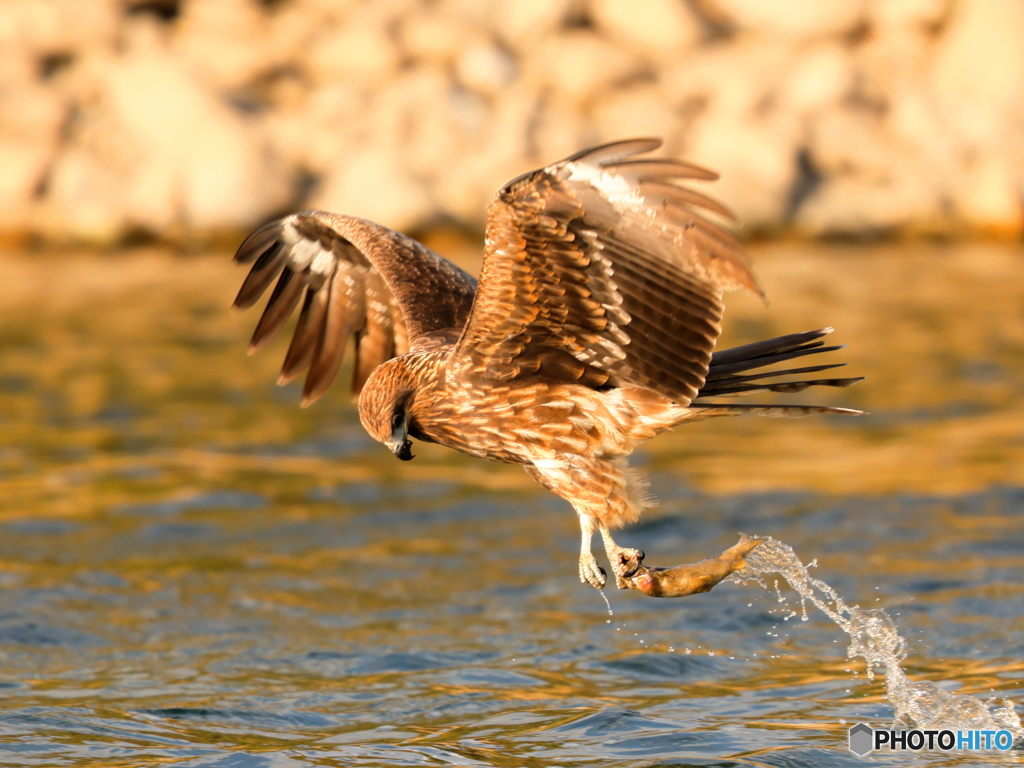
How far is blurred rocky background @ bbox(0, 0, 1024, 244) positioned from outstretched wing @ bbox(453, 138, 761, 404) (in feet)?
47.4

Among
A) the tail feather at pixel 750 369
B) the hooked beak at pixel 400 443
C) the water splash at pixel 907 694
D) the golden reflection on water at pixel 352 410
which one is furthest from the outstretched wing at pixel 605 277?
the golden reflection on water at pixel 352 410

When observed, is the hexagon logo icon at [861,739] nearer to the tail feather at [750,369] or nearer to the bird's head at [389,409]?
the tail feather at [750,369]

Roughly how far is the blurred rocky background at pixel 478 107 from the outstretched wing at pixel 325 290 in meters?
12.6

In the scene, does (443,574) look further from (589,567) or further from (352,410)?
(352,410)

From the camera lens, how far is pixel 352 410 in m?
13.1

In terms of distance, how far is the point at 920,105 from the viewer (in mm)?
21375

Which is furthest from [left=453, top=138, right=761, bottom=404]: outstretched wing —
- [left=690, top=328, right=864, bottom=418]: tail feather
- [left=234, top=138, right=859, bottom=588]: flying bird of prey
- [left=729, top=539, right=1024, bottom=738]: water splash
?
[left=729, top=539, right=1024, bottom=738]: water splash

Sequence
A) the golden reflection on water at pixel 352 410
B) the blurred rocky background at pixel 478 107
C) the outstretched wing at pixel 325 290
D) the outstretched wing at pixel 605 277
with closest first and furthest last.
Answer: the outstretched wing at pixel 605 277 < the outstretched wing at pixel 325 290 < the golden reflection on water at pixel 352 410 < the blurred rocky background at pixel 478 107

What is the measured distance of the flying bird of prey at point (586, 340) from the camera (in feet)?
17.5

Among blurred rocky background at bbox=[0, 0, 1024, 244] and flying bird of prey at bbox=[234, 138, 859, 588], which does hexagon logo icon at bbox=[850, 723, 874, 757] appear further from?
blurred rocky background at bbox=[0, 0, 1024, 244]

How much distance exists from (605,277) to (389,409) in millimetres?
967

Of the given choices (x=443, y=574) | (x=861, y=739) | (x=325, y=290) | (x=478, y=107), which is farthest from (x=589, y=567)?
(x=478, y=107)

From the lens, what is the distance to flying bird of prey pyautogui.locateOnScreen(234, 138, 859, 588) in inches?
211

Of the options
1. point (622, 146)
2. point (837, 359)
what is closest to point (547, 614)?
point (622, 146)
